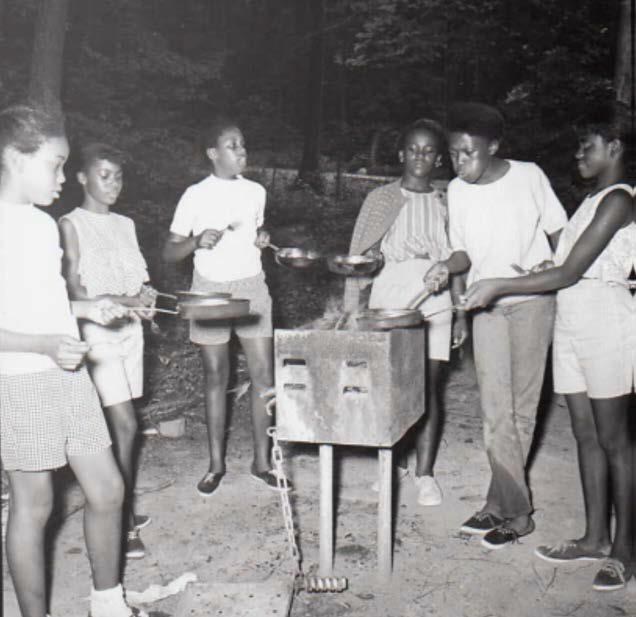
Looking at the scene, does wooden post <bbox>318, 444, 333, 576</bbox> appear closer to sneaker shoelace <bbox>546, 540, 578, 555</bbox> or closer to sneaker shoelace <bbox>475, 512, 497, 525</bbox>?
sneaker shoelace <bbox>475, 512, 497, 525</bbox>

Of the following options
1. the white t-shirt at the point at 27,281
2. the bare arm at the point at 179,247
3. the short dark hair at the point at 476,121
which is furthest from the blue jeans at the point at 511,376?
the white t-shirt at the point at 27,281

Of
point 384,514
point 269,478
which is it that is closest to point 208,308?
point 384,514

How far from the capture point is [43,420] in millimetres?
2391

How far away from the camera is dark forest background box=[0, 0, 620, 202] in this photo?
8539 millimetres

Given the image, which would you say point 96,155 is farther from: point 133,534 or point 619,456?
point 619,456

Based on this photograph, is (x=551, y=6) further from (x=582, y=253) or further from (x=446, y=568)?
(x=446, y=568)

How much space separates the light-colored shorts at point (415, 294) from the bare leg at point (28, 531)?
6.99ft

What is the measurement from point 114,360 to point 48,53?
5.66 meters

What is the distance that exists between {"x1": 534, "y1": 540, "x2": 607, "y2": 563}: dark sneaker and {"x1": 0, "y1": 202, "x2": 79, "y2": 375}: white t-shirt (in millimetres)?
2556

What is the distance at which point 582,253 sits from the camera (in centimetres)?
301

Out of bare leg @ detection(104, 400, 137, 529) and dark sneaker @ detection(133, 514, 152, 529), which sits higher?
bare leg @ detection(104, 400, 137, 529)

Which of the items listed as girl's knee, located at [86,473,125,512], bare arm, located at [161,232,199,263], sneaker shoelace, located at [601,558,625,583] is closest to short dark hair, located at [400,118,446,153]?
bare arm, located at [161,232,199,263]

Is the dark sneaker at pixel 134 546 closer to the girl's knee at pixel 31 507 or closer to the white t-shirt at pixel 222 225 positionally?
the girl's knee at pixel 31 507

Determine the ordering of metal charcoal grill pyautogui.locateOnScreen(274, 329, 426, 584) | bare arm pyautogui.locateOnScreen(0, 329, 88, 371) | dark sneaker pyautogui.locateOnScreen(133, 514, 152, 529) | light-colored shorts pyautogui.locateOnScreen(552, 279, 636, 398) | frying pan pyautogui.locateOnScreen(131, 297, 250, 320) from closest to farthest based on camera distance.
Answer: bare arm pyautogui.locateOnScreen(0, 329, 88, 371) < metal charcoal grill pyautogui.locateOnScreen(274, 329, 426, 584) < light-colored shorts pyautogui.locateOnScreen(552, 279, 636, 398) < frying pan pyautogui.locateOnScreen(131, 297, 250, 320) < dark sneaker pyautogui.locateOnScreen(133, 514, 152, 529)
